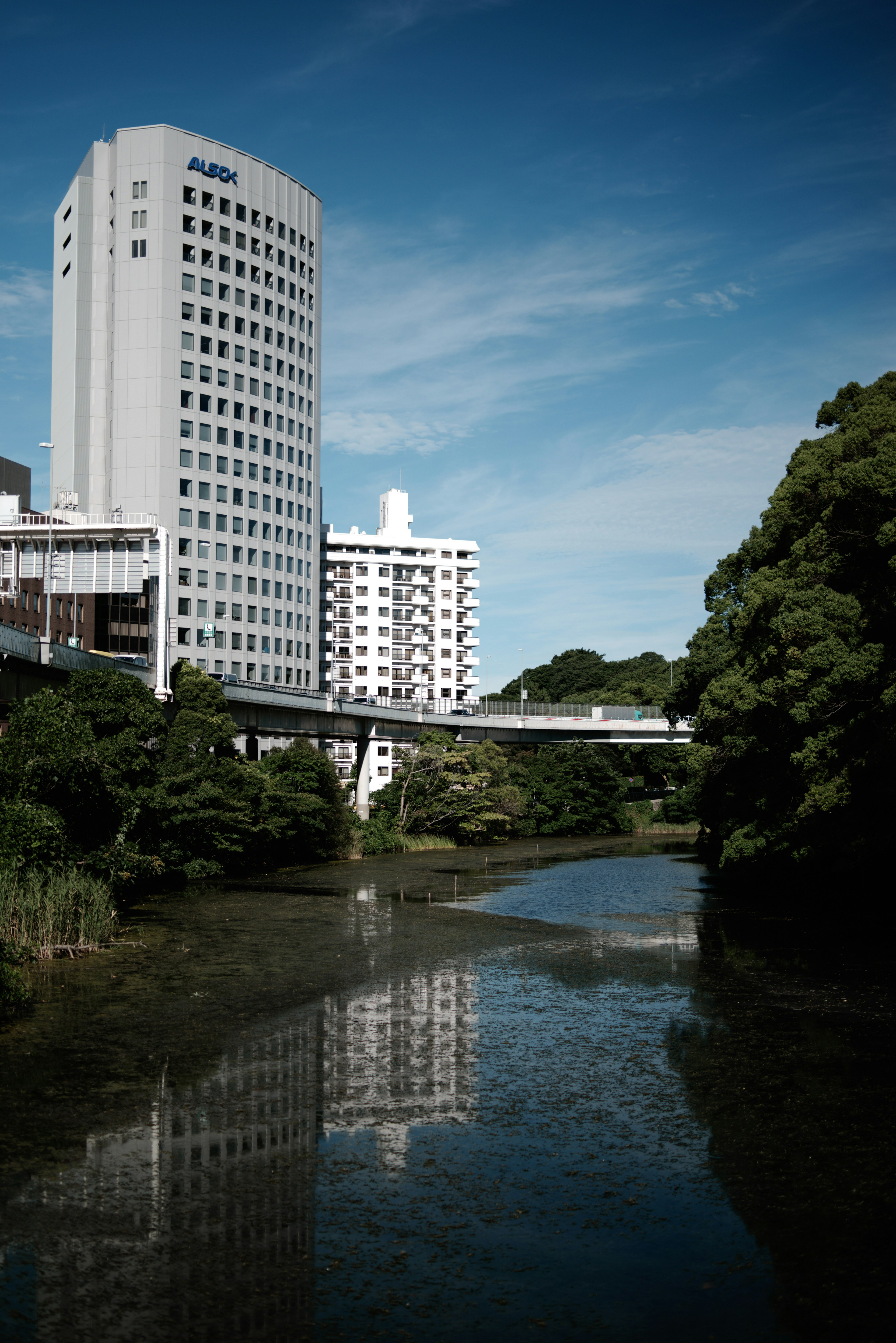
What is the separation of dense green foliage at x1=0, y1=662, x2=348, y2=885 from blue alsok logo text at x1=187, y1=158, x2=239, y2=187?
82972 millimetres

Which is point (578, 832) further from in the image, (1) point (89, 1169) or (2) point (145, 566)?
(1) point (89, 1169)

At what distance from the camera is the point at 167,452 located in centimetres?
12431

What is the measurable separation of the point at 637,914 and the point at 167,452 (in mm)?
93876

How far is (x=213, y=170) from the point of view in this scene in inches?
5044

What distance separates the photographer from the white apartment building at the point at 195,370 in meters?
125

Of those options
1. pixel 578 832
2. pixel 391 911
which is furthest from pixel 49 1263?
pixel 578 832

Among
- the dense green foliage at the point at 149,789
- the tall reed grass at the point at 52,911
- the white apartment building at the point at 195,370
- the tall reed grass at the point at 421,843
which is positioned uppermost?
the white apartment building at the point at 195,370

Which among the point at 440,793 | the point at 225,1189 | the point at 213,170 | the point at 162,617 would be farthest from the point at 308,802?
the point at 213,170

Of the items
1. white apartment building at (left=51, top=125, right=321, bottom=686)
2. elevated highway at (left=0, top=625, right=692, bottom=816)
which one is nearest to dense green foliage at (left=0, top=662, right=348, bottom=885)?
elevated highway at (left=0, top=625, right=692, bottom=816)

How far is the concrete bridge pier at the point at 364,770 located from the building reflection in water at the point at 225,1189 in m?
72.5

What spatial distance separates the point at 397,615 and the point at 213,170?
64.4 metres

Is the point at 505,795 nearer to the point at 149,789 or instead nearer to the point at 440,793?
the point at 440,793

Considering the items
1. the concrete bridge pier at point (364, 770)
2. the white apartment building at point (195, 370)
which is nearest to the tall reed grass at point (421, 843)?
the concrete bridge pier at point (364, 770)

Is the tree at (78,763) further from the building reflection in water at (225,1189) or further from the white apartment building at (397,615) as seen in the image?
the white apartment building at (397,615)
